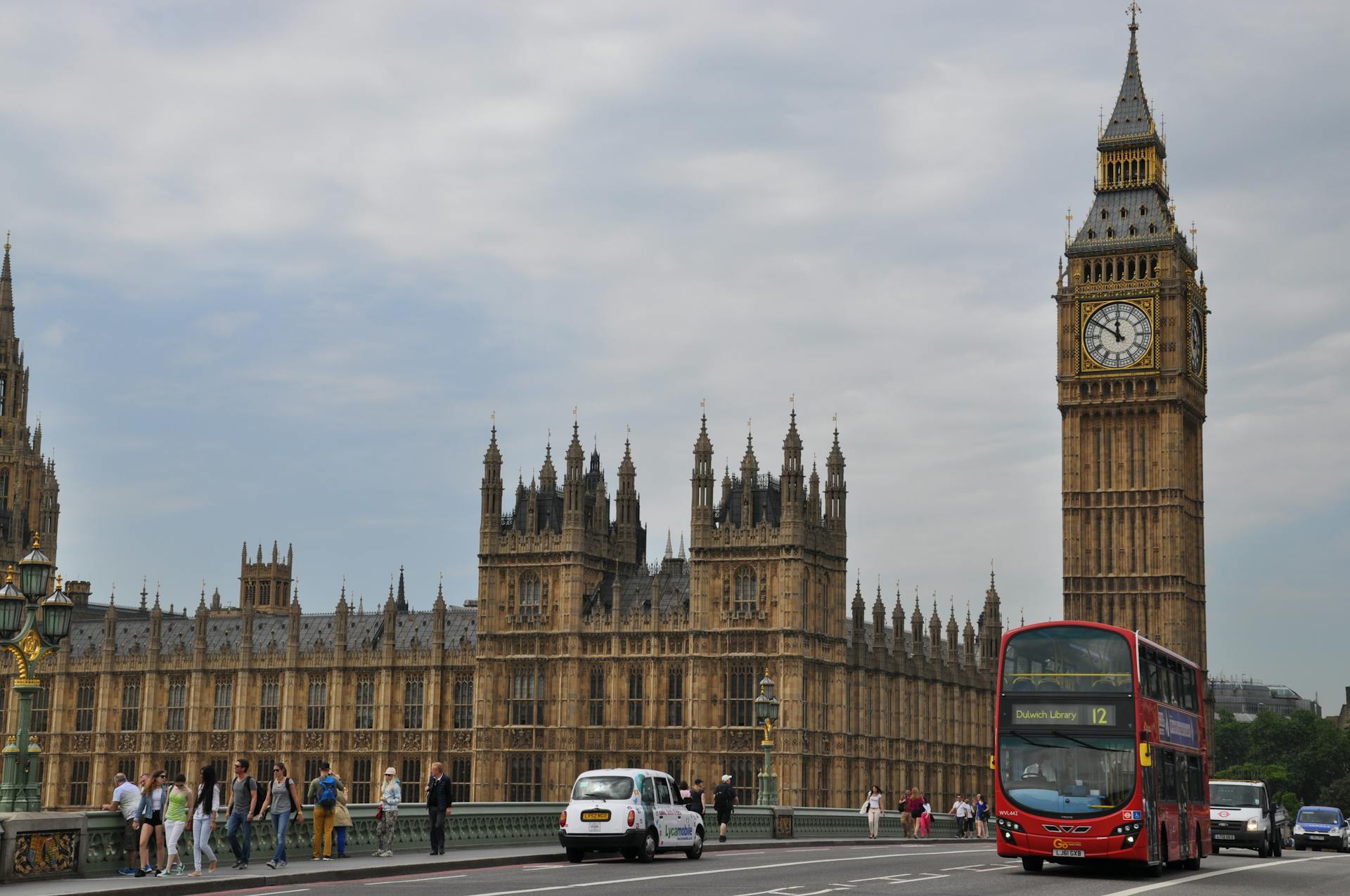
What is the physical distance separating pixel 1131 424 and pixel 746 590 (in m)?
35.5

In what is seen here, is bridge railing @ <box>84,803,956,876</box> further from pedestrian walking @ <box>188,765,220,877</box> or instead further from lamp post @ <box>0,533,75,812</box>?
lamp post @ <box>0,533,75,812</box>

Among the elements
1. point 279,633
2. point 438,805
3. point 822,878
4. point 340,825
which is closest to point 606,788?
point 438,805

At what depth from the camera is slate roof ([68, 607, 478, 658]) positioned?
87875 mm

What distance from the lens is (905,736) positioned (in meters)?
85.6

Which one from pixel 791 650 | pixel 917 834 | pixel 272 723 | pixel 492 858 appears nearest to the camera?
pixel 492 858

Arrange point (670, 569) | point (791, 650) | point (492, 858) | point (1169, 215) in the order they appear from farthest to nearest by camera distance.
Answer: point (1169, 215)
point (670, 569)
point (791, 650)
point (492, 858)

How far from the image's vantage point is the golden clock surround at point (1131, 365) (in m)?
102

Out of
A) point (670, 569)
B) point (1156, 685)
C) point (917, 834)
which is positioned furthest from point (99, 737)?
point (1156, 685)

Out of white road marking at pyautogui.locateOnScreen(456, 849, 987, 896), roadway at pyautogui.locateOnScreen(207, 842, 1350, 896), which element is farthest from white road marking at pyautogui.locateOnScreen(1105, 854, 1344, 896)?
white road marking at pyautogui.locateOnScreen(456, 849, 987, 896)

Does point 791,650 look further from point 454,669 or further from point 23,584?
point 23,584

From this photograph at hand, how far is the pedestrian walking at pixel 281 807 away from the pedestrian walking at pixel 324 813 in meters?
0.72

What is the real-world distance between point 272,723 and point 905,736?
1196 inches

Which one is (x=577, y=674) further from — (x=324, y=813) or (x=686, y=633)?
(x=324, y=813)

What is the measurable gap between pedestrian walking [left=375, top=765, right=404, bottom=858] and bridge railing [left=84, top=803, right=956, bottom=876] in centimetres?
75
